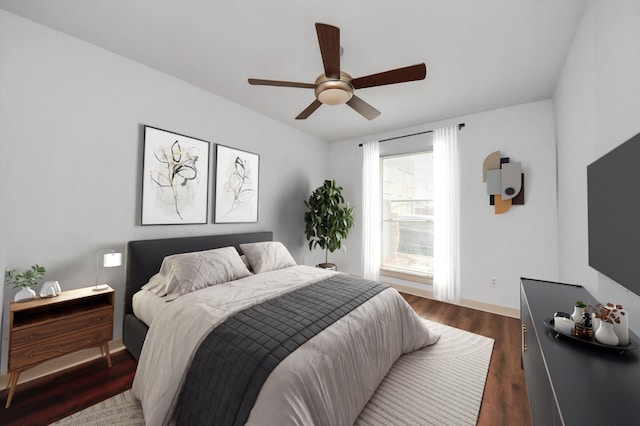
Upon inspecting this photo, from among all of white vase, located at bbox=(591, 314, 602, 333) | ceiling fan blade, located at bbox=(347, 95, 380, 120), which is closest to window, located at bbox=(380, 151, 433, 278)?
ceiling fan blade, located at bbox=(347, 95, 380, 120)

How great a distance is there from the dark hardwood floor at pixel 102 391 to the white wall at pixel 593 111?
91 cm

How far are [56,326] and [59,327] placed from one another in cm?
2

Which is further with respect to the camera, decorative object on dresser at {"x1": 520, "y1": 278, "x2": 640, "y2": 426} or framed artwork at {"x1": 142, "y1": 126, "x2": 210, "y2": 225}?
framed artwork at {"x1": 142, "y1": 126, "x2": 210, "y2": 225}

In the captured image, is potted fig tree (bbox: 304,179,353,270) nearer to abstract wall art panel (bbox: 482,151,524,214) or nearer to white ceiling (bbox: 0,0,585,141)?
white ceiling (bbox: 0,0,585,141)

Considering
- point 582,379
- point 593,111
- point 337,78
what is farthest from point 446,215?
point 582,379

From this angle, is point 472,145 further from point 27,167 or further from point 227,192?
point 27,167

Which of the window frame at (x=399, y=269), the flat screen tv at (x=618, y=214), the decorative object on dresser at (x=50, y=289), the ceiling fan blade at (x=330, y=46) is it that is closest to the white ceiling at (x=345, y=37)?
the ceiling fan blade at (x=330, y=46)

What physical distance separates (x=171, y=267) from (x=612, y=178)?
3133mm

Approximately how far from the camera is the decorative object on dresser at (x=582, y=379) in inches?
31.0

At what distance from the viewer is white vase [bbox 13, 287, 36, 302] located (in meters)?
1.78

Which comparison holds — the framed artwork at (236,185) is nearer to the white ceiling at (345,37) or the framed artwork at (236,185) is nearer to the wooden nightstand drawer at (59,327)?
the white ceiling at (345,37)

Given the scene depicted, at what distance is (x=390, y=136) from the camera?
4305 mm

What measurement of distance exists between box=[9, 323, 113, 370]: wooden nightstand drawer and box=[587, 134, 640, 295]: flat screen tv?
10.8 ft

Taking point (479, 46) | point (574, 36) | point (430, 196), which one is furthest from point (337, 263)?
point (574, 36)
